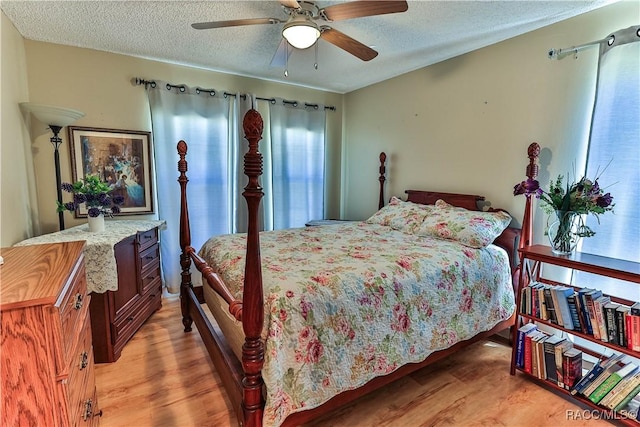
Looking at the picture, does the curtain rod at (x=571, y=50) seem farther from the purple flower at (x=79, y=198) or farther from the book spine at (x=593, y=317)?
the purple flower at (x=79, y=198)

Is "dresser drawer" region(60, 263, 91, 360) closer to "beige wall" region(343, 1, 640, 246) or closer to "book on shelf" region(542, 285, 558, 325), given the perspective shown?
"book on shelf" region(542, 285, 558, 325)

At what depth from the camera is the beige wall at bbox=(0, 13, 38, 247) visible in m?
2.09

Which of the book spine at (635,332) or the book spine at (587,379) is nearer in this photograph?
the book spine at (635,332)

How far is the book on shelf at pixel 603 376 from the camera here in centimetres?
172

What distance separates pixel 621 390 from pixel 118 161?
13.6ft

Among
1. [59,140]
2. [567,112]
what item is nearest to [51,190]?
[59,140]

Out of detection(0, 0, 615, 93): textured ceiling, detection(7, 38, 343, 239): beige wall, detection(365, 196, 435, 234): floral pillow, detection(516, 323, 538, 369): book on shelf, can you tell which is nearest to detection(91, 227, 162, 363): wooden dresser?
detection(7, 38, 343, 239): beige wall

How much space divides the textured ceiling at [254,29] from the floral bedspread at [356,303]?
1644 mm

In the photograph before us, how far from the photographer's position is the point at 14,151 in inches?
90.1

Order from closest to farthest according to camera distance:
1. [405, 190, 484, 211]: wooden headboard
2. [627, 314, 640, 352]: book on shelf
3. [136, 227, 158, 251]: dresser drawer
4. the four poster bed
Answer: the four poster bed, [627, 314, 640, 352]: book on shelf, [136, 227, 158, 251]: dresser drawer, [405, 190, 484, 211]: wooden headboard

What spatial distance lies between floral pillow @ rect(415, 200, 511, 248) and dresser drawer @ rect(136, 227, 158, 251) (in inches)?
93.2

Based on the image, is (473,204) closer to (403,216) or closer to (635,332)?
(403,216)

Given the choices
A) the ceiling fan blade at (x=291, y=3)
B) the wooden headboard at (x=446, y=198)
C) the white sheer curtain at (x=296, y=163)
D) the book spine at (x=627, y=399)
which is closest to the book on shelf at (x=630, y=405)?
the book spine at (x=627, y=399)

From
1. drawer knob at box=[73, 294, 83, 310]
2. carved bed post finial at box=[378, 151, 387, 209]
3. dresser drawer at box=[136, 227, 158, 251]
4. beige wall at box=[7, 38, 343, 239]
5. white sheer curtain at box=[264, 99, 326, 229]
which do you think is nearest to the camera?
drawer knob at box=[73, 294, 83, 310]
